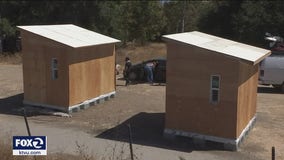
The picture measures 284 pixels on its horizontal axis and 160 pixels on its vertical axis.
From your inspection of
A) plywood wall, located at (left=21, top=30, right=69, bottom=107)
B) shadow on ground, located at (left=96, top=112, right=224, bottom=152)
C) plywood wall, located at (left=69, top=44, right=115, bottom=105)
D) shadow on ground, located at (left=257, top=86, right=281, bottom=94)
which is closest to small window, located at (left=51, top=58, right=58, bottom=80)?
plywood wall, located at (left=21, top=30, right=69, bottom=107)

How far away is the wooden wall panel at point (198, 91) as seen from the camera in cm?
1466

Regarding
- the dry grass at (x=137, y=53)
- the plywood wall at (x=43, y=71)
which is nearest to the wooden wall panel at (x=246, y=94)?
the plywood wall at (x=43, y=71)

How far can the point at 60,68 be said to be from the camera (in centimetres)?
1889

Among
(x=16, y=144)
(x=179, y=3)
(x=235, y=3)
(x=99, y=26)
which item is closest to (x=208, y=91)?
(x=16, y=144)

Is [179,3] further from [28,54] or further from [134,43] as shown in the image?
[28,54]

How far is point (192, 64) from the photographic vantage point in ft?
49.5

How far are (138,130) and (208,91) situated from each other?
10.3 feet

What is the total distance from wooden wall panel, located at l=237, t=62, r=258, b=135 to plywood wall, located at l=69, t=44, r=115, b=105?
21.0 feet

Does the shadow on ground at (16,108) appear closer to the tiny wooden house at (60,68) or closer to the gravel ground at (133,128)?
the gravel ground at (133,128)

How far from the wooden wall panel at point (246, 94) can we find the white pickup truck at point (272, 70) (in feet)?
23.4

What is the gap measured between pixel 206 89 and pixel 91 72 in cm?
657

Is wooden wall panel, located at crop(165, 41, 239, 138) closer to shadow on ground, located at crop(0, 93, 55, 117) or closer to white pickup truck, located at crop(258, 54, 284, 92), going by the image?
shadow on ground, located at crop(0, 93, 55, 117)

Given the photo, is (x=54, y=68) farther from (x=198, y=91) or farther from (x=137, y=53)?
(x=137, y=53)

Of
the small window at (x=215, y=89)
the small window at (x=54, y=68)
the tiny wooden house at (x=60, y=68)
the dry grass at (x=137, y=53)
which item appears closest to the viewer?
the small window at (x=215, y=89)
